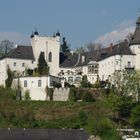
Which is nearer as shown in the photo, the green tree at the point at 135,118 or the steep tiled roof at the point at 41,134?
the steep tiled roof at the point at 41,134

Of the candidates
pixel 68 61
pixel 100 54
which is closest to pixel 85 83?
pixel 100 54

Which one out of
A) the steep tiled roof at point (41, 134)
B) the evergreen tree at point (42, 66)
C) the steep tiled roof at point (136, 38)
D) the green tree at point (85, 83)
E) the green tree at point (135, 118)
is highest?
the steep tiled roof at point (136, 38)

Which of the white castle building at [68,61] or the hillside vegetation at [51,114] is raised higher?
the white castle building at [68,61]

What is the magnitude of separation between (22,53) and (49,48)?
3999 mm

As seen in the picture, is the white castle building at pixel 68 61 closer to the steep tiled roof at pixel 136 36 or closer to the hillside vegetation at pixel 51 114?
the steep tiled roof at pixel 136 36

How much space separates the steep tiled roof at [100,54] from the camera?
98412 millimetres

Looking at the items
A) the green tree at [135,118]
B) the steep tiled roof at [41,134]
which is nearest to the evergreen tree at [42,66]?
the green tree at [135,118]

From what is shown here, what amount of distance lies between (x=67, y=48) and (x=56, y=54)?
22.4 metres

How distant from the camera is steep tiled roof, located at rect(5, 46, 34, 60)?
104 meters

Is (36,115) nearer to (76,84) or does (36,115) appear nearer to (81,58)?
(76,84)

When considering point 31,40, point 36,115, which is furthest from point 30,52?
point 36,115

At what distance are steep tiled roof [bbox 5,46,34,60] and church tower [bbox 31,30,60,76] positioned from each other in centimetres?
74

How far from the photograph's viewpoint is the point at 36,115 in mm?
86000

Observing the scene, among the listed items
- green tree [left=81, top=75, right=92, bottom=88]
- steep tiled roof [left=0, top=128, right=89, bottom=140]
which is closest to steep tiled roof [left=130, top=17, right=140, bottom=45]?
green tree [left=81, top=75, right=92, bottom=88]
